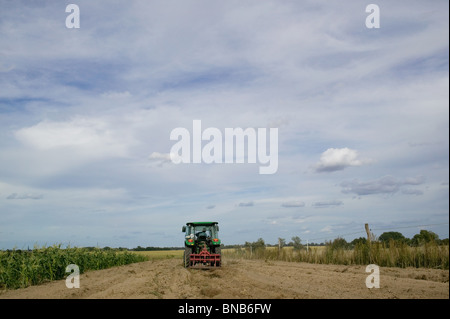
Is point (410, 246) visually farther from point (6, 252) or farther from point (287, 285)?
point (6, 252)

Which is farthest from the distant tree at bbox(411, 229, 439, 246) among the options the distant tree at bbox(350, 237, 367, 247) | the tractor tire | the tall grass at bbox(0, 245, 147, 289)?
the tall grass at bbox(0, 245, 147, 289)

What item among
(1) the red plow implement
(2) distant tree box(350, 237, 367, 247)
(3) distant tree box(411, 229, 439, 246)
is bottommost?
(1) the red plow implement

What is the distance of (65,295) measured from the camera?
984 centimetres

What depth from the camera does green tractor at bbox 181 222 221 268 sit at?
18188 mm

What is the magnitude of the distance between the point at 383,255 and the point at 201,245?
27.9 feet

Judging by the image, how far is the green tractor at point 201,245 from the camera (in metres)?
18.2

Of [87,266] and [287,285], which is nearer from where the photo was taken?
[287,285]

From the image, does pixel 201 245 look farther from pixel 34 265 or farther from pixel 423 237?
pixel 423 237

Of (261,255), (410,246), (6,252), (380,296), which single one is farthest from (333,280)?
(261,255)

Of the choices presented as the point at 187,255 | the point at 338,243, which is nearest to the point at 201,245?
the point at 187,255

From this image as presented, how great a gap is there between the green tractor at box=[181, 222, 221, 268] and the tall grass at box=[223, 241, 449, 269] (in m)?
6.52

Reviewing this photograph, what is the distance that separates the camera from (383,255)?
16844mm

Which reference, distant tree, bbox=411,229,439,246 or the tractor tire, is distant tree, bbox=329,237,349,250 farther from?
the tractor tire
